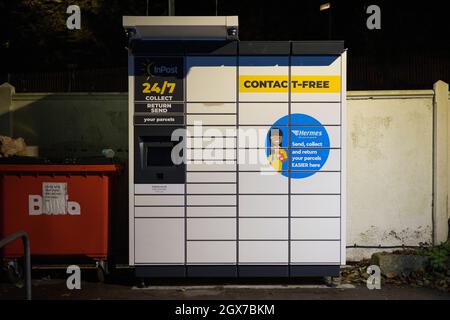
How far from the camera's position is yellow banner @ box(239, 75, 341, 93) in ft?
19.0

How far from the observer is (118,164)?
6.31 m

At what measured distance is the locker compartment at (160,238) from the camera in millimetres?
5801

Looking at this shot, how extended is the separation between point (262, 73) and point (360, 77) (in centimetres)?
655

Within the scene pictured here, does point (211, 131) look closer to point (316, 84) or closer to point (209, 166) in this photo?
point (209, 166)

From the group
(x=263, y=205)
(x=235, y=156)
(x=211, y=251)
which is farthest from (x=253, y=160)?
(x=211, y=251)

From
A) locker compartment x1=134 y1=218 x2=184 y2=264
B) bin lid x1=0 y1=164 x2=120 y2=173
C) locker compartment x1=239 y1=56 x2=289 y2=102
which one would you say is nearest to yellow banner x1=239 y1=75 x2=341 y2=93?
locker compartment x1=239 y1=56 x2=289 y2=102

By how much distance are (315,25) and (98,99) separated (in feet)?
31.6

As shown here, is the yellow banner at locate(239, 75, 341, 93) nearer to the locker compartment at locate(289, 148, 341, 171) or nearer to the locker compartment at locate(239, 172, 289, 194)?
the locker compartment at locate(289, 148, 341, 171)

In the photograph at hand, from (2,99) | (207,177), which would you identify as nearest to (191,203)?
(207,177)

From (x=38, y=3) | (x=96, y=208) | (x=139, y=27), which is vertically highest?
(x=38, y=3)

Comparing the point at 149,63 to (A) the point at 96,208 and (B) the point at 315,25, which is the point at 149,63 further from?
(B) the point at 315,25

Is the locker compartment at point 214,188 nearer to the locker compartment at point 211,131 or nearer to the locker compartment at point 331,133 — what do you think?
the locker compartment at point 211,131
